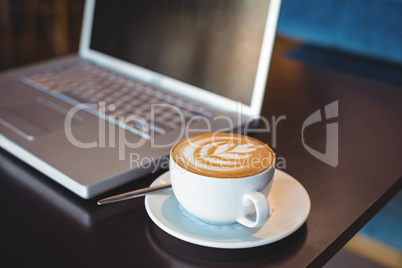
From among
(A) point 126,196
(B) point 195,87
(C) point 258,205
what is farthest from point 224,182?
(B) point 195,87

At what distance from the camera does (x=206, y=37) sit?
0.88 metres

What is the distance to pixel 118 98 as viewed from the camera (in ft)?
2.94

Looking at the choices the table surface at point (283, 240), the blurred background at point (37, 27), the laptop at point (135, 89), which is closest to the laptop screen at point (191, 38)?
the laptop at point (135, 89)

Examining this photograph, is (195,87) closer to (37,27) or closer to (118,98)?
(118,98)

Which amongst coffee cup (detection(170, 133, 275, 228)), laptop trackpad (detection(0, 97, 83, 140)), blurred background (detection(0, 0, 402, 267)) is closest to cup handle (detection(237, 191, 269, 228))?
coffee cup (detection(170, 133, 275, 228))

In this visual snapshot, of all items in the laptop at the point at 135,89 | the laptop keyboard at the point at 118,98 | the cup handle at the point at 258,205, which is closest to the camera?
the cup handle at the point at 258,205

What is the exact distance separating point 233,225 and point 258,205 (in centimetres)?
6

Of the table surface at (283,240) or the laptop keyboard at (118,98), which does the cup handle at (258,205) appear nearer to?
the table surface at (283,240)

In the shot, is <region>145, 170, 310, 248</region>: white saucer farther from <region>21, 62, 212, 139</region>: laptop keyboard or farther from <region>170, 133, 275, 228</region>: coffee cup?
<region>21, 62, 212, 139</region>: laptop keyboard

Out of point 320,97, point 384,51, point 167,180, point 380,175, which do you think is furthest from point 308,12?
point 167,180

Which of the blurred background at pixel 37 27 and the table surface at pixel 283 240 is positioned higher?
the table surface at pixel 283 240

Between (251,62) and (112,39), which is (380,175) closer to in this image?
(251,62)

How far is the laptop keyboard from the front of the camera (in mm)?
804

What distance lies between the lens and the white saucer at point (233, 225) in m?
0.52
